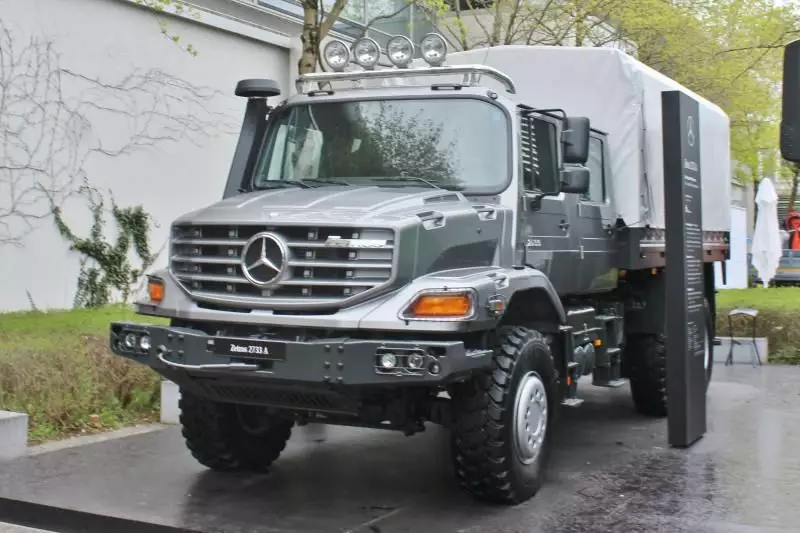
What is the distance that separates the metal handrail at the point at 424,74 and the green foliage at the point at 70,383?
308 centimetres

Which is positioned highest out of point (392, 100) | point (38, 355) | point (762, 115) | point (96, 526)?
point (762, 115)

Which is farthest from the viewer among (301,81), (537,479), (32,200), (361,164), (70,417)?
(32,200)

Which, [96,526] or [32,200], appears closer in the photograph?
[96,526]

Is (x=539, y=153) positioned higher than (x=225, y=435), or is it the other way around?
(x=539, y=153)

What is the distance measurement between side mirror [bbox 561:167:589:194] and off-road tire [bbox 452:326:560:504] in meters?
1.30

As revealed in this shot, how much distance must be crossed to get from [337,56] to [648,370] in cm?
436

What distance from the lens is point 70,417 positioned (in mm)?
8234

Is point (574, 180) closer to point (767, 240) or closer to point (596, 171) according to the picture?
point (596, 171)

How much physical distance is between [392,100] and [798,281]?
25.6 metres

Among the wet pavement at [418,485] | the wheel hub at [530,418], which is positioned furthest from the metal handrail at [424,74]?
the wet pavement at [418,485]

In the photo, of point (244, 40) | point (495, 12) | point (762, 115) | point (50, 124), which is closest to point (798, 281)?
point (762, 115)

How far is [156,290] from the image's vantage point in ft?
21.4

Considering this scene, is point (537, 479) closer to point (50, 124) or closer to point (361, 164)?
point (361, 164)

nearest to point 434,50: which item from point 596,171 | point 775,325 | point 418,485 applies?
point 596,171
